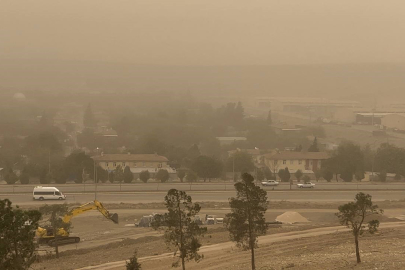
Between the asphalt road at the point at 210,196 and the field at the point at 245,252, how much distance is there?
354cm

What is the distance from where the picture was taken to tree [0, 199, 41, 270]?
319 inches

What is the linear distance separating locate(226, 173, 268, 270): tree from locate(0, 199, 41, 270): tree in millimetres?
4080

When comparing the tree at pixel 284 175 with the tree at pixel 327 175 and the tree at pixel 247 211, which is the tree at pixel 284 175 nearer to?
the tree at pixel 327 175

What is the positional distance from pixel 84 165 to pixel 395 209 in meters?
17.2

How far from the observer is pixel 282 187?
29.3 meters

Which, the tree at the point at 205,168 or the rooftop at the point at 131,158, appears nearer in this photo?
the tree at the point at 205,168

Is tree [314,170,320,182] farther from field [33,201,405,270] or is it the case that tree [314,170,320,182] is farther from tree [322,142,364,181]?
field [33,201,405,270]

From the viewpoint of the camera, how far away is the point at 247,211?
1114 cm

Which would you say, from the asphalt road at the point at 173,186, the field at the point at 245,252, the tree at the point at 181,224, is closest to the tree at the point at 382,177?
the asphalt road at the point at 173,186

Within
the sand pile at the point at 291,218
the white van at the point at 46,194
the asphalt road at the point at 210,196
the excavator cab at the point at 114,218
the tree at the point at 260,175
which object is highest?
the tree at the point at 260,175

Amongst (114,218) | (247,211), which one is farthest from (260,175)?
(247,211)

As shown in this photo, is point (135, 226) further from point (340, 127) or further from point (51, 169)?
point (340, 127)

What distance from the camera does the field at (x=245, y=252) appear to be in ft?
42.3

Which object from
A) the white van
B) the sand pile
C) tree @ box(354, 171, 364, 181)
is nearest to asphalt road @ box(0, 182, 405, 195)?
the white van
